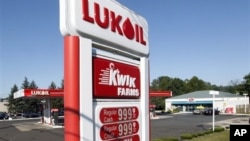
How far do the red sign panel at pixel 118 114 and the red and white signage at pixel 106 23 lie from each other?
102 centimetres

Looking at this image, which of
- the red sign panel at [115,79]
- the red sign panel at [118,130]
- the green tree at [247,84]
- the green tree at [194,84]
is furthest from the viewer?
the green tree at [194,84]

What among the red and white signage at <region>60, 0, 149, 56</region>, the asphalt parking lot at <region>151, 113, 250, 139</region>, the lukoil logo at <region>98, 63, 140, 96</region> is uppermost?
the red and white signage at <region>60, 0, 149, 56</region>

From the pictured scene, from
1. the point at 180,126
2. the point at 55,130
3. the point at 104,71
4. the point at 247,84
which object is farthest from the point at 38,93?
the point at 247,84

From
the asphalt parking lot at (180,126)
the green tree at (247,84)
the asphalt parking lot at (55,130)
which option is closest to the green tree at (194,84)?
the green tree at (247,84)

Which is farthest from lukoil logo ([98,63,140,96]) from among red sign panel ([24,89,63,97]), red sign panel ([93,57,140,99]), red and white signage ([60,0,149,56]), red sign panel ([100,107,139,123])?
red sign panel ([24,89,63,97])

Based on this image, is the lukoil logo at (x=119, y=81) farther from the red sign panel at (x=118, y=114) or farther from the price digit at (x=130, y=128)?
the price digit at (x=130, y=128)

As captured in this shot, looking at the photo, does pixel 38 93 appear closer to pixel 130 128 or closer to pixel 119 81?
pixel 130 128

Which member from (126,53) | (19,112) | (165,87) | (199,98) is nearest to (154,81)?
(165,87)

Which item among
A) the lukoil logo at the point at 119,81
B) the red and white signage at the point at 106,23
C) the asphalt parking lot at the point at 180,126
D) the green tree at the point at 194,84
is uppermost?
the red and white signage at the point at 106,23

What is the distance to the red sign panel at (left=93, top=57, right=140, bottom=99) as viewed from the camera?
501 cm

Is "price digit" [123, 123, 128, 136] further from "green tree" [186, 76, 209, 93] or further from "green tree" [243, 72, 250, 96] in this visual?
"green tree" [186, 76, 209, 93]

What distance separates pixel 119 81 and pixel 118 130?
30.3 inches

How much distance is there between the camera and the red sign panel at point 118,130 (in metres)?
5.16

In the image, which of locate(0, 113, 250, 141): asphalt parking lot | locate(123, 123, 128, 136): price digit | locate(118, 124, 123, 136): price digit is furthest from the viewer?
locate(0, 113, 250, 141): asphalt parking lot
